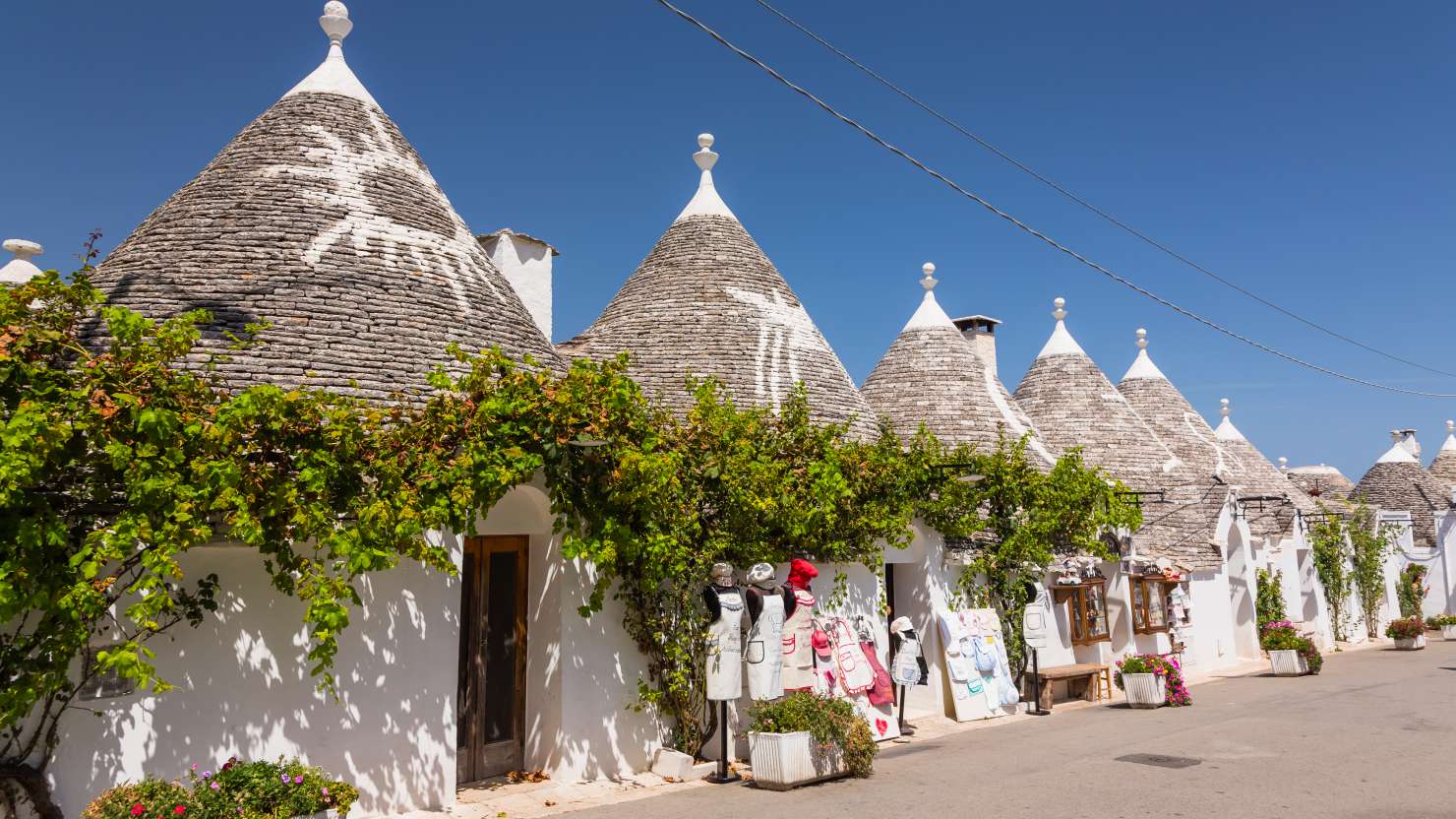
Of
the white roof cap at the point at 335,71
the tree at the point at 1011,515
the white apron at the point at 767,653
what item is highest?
the white roof cap at the point at 335,71

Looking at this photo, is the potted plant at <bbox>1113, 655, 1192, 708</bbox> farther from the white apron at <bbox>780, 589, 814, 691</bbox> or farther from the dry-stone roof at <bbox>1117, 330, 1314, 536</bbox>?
the dry-stone roof at <bbox>1117, 330, 1314, 536</bbox>

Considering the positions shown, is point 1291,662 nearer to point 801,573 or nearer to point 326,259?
point 801,573

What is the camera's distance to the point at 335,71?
11.6 m

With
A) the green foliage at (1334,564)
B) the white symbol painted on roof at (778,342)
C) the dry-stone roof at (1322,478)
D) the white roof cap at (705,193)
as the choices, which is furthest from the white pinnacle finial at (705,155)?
the dry-stone roof at (1322,478)

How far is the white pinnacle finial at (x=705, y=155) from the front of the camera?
Answer: 15930 millimetres

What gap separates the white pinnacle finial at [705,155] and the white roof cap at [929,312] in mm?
5136

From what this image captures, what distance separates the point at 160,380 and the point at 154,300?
99.1 inches

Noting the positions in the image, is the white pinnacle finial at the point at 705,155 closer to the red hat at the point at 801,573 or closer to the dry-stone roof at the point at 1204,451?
the red hat at the point at 801,573

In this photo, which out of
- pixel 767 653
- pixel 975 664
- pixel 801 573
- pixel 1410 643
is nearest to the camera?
pixel 767 653

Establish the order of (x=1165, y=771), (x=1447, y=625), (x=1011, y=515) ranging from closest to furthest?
(x=1165, y=771) → (x=1011, y=515) → (x=1447, y=625)

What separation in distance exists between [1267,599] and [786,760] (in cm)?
1799

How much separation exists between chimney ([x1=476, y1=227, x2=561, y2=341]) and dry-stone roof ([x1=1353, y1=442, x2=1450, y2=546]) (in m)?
32.2

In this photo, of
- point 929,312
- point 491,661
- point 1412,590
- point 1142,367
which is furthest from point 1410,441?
point 491,661

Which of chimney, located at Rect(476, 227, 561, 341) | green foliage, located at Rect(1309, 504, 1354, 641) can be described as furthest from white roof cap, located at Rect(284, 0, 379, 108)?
green foliage, located at Rect(1309, 504, 1354, 641)
